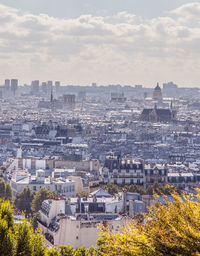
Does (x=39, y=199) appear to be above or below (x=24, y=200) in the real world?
above

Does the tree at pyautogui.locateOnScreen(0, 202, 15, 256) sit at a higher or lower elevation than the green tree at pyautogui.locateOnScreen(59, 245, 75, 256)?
higher

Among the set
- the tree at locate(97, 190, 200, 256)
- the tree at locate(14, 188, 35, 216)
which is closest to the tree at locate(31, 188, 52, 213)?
the tree at locate(14, 188, 35, 216)

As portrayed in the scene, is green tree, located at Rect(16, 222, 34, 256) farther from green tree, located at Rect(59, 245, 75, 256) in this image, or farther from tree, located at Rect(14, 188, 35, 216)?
tree, located at Rect(14, 188, 35, 216)

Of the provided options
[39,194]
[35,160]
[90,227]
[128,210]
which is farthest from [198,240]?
[35,160]

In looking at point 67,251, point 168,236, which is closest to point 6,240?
point 168,236

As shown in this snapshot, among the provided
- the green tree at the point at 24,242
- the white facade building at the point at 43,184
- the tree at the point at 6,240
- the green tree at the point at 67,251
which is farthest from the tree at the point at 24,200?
the tree at the point at 6,240

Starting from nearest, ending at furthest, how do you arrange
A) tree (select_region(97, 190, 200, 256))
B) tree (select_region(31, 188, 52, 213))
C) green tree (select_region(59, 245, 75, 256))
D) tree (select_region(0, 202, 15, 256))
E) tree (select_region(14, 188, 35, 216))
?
tree (select_region(97, 190, 200, 256))
tree (select_region(0, 202, 15, 256))
green tree (select_region(59, 245, 75, 256))
tree (select_region(31, 188, 52, 213))
tree (select_region(14, 188, 35, 216))

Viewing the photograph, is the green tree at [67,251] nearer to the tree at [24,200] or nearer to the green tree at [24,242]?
the green tree at [24,242]

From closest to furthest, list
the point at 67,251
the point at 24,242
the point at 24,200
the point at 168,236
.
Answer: the point at 168,236 < the point at 24,242 < the point at 67,251 < the point at 24,200

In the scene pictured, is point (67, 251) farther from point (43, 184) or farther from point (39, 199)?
point (43, 184)

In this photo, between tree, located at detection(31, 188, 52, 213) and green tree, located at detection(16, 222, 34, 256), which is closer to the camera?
green tree, located at detection(16, 222, 34, 256)
